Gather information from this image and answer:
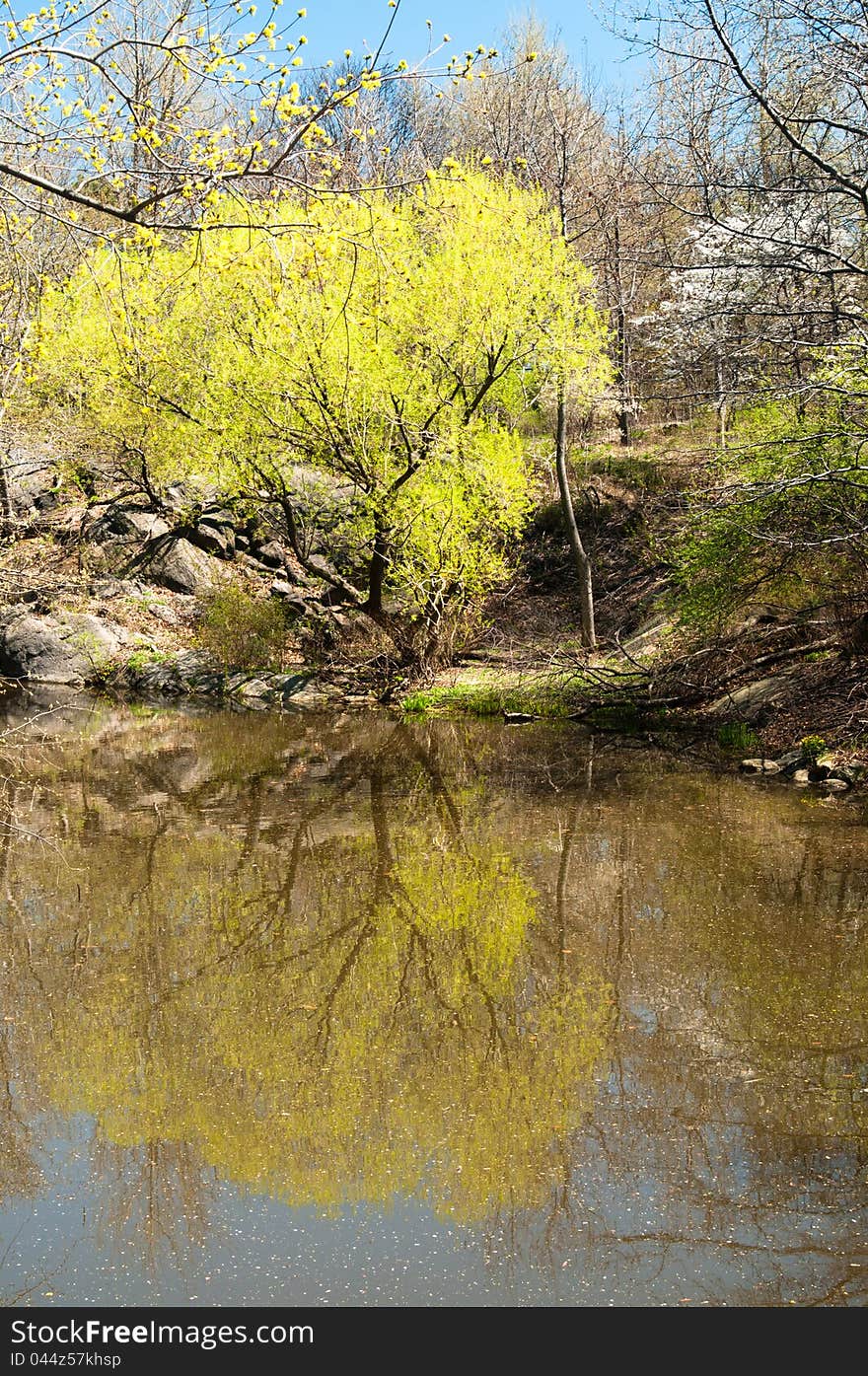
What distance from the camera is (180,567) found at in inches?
1001

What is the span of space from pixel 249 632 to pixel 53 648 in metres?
4.14

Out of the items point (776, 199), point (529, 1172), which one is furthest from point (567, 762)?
point (529, 1172)

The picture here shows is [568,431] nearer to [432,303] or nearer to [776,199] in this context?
[432,303]

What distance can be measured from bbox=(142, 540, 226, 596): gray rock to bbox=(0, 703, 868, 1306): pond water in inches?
589

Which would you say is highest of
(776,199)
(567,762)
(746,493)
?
(776,199)

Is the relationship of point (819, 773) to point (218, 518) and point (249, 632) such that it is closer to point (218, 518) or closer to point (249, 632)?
point (249, 632)

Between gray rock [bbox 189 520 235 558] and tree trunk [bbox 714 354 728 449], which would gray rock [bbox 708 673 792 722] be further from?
gray rock [bbox 189 520 235 558]

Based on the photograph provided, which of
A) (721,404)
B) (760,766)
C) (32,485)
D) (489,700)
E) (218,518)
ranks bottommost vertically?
(489,700)

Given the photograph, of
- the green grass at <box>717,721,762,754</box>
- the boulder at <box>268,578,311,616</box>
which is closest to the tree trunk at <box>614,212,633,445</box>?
the boulder at <box>268,578,311,616</box>

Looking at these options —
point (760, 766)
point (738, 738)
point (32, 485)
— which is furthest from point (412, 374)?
point (32, 485)

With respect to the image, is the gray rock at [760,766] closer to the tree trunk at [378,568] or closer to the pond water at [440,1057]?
the pond water at [440,1057]

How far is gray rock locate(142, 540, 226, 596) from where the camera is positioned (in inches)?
996

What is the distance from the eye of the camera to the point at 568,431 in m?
29.2
